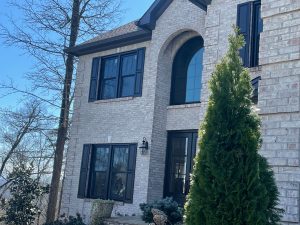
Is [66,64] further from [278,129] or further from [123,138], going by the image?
[278,129]

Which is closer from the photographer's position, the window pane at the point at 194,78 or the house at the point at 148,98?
the house at the point at 148,98

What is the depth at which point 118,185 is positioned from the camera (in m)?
13.6

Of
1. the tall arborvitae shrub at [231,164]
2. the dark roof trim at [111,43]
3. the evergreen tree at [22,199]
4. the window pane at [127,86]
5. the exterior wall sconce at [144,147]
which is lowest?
the evergreen tree at [22,199]

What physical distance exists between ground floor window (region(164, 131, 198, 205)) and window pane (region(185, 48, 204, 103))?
1.17 metres

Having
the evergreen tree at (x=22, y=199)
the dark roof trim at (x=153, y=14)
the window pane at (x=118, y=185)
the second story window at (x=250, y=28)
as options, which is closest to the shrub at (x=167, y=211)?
the window pane at (x=118, y=185)

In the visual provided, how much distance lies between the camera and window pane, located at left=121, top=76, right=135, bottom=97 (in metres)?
14.1

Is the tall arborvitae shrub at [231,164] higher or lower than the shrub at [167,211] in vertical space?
higher

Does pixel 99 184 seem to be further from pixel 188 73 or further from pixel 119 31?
pixel 119 31

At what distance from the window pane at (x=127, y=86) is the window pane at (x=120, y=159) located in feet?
6.19

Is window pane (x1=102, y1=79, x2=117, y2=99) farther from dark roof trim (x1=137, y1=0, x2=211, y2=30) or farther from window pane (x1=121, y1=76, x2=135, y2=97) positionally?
dark roof trim (x1=137, y1=0, x2=211, y2=30)

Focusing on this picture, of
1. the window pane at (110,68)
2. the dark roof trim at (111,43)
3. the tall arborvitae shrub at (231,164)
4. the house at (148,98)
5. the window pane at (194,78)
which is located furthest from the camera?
the window pane at (110,68)

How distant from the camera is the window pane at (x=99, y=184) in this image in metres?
14.0

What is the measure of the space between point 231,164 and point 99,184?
1023cm

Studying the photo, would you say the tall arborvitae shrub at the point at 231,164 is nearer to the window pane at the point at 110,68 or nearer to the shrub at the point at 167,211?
the shrub at the point at 167,211
